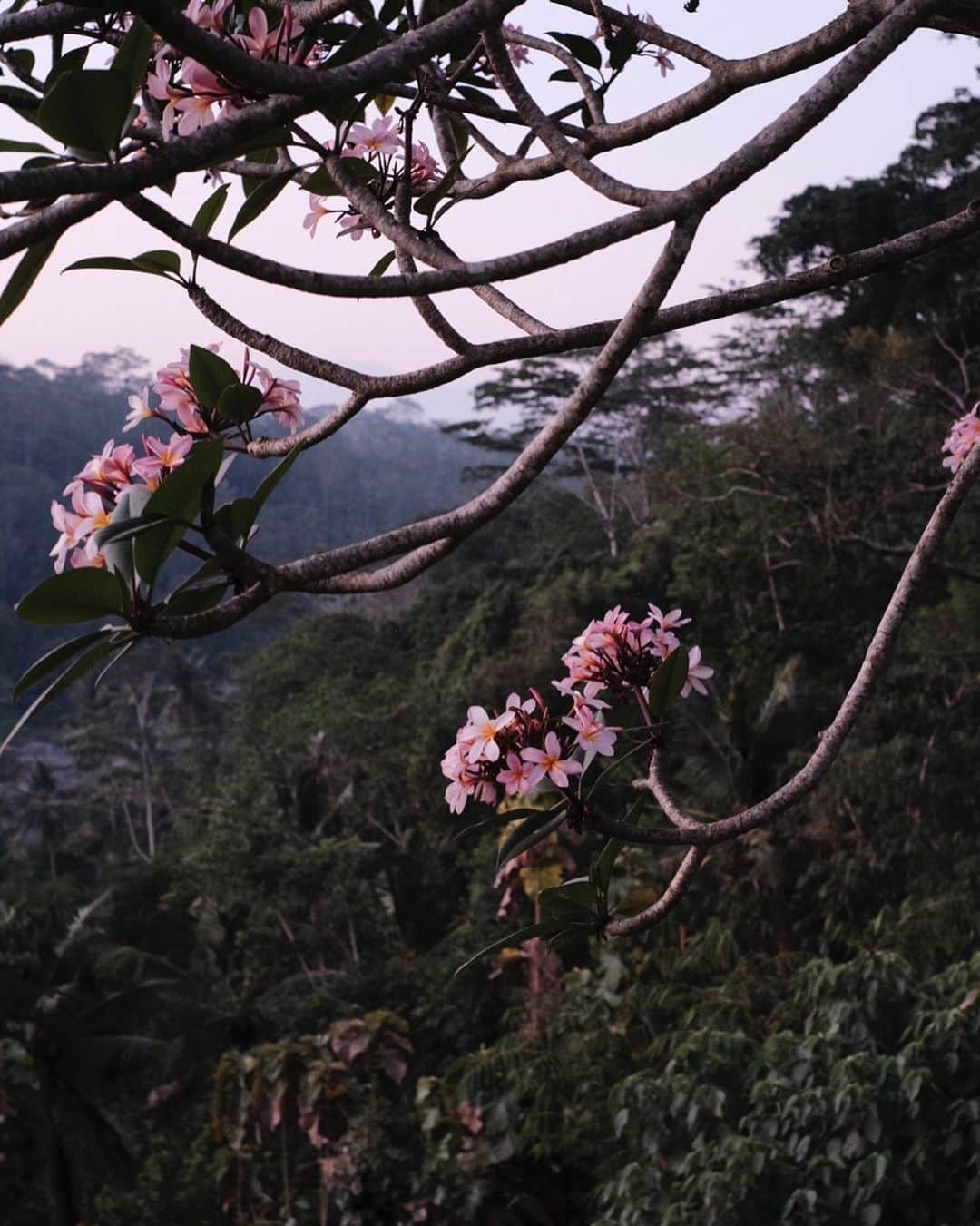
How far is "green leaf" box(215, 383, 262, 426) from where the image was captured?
64 centimetres

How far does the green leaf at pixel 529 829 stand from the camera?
27.6 inches

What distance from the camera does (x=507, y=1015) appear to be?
6.96 meters

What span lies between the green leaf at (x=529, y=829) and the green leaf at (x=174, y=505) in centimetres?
26

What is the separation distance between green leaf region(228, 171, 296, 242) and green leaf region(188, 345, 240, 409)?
0.42 ft

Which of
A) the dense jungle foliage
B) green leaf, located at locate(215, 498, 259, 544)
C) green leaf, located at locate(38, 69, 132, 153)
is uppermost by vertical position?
green leaf, located at locate(38, 69, 132, 153)

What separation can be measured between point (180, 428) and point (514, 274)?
0.20 metres

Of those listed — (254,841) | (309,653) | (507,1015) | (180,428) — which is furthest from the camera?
(309,653)

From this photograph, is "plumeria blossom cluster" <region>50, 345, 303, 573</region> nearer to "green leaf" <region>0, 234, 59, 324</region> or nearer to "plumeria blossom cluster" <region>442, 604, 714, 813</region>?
"green leaf" <region>0, 234, 59, 324</region>

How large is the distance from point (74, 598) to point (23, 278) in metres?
0.17

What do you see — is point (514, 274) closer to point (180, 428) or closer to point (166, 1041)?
point (180, 428)

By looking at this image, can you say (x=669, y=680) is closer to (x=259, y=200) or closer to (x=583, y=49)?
(x=259, y=200)

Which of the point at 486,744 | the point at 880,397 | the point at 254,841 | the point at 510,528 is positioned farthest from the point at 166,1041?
the point at 510,528

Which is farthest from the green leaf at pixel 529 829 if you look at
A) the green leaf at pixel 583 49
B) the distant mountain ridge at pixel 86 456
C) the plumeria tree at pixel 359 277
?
the distant mountain ridge at pixel 86 456

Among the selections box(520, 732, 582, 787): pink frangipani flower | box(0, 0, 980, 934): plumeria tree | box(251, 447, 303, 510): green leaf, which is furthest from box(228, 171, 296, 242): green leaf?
box(520, 732, 582, 787): pink frangipani flower
